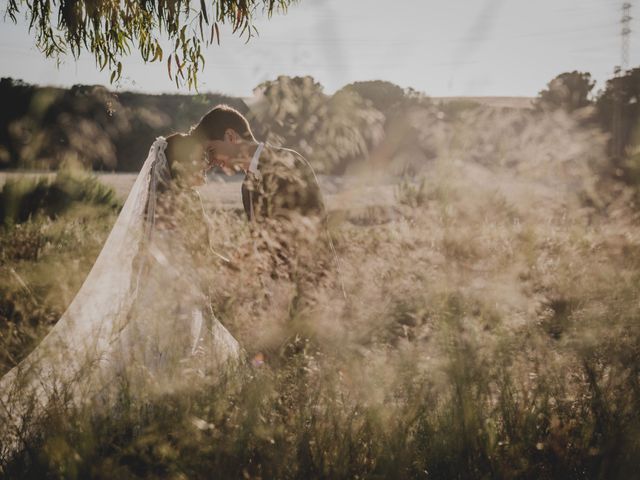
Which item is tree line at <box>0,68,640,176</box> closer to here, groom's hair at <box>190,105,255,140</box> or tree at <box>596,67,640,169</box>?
tree at <box>596,67,640,169</box>

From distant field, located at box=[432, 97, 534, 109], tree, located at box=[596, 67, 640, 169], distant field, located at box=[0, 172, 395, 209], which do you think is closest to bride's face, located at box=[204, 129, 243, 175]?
distant field, located at box=[0, 172, 395, 209]

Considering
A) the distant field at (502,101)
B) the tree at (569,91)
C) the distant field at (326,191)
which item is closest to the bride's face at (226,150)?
→ the distant field at (326,191)

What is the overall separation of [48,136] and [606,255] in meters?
18.5

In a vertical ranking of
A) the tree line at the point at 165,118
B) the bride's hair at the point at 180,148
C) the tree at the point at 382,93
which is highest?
the tree at the point at 382,93

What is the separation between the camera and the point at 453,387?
211 cm

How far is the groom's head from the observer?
374 centimetres

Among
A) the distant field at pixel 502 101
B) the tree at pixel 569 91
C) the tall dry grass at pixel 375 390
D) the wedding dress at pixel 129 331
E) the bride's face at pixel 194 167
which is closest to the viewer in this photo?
the tall dry grass at pixel 375 390

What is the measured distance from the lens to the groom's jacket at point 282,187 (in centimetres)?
318

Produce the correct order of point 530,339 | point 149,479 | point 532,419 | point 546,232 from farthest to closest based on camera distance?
point 546,232 < point 530,339 < point 532,419 < point 149,479

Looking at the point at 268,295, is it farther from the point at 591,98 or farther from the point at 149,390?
the point at 591,98

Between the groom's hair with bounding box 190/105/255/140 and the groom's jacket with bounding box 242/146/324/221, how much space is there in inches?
15.6

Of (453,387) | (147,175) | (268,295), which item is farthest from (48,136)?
(453,387)

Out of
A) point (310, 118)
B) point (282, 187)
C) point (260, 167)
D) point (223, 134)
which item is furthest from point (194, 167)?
point (310, 118)

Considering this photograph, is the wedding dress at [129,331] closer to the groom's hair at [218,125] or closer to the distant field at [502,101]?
the groom's hair at [218,125]
